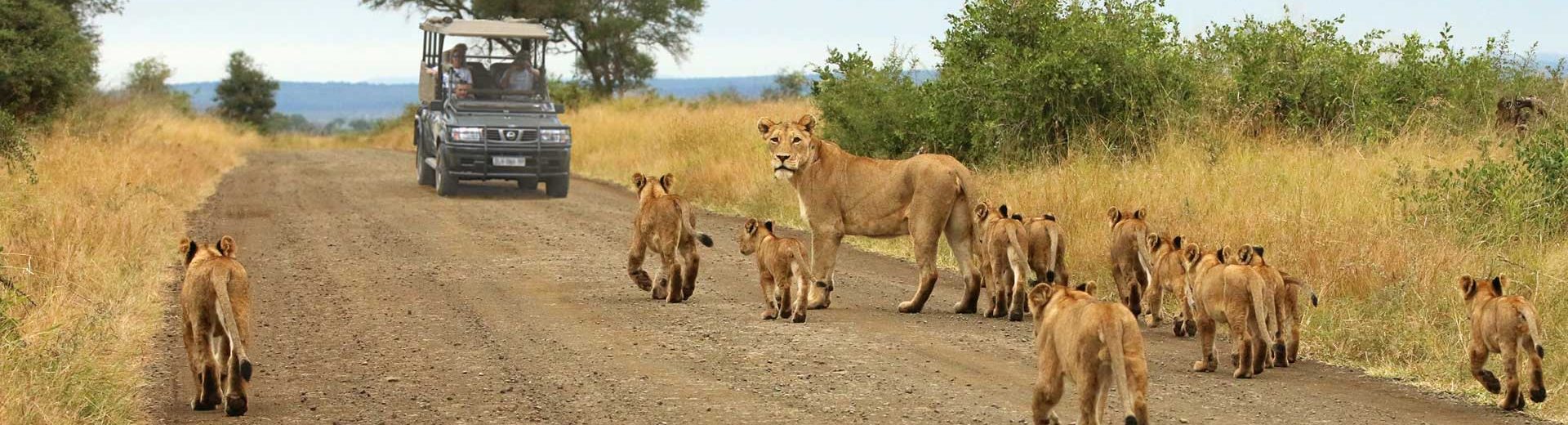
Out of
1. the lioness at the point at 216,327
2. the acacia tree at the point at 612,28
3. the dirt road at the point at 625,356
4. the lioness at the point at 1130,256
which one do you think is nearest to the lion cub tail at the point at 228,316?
the lioness at the point at 216,327

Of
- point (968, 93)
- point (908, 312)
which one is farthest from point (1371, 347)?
point (968, 93)

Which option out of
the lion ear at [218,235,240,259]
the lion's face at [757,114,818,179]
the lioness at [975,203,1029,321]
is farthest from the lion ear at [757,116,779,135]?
the lion ear at [218,235,240,259]

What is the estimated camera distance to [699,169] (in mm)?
22562

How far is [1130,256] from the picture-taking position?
1062cm

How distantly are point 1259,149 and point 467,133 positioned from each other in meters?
9.97

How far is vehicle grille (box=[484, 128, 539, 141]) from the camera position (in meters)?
21.9

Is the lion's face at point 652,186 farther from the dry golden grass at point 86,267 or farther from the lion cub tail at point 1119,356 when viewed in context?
the lion cub tail at point 1119,356

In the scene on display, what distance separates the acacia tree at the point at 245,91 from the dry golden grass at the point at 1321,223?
155 feet

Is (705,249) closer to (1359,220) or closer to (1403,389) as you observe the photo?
(1359,220)

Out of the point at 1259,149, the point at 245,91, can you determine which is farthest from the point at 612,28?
the point at 1259,149

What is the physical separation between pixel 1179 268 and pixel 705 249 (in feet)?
20.3

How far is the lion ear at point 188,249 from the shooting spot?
8220 mm

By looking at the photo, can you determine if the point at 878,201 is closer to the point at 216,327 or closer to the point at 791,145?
the point at 791,145

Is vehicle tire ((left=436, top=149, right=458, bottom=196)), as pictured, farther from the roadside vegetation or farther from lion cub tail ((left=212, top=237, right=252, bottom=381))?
lion cub tail ((left=212, top=237, right=252, bottom=381))
